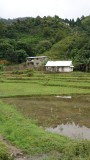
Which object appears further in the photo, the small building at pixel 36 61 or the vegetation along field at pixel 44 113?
the small building at pixel 36 61

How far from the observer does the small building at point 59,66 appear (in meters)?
48.1

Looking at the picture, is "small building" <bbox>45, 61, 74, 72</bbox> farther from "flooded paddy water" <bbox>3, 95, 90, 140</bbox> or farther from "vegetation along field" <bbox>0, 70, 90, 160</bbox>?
"flooded paddy water" <bbox>3, 95, 90, 140</bbox>

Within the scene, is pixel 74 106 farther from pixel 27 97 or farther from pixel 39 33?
pixel 39 33

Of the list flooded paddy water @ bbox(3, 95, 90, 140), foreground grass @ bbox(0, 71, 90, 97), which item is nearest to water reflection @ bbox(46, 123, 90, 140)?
flooded paddy water @ bbox(3, 95, 90, 140)

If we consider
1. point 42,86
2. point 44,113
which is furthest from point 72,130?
point 42,86

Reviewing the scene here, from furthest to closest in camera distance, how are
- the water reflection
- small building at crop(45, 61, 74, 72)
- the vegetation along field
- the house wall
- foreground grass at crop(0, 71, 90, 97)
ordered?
the house wall → small building at crop(45, 61, 74, 72) → foreground grass at crop(0, 71, 90, 97) → the water reflection → the vegetation along field

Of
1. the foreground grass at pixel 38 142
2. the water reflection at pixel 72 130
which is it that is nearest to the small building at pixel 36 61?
the water reflection at pixel 72 130

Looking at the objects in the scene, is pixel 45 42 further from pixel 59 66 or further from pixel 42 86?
pixel 42 86

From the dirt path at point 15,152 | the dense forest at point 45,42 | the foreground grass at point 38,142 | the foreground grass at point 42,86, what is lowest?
the foreground grass at point 42,86

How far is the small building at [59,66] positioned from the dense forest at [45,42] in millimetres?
1095

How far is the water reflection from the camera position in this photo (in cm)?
1449

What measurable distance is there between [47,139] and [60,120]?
4.71 metres

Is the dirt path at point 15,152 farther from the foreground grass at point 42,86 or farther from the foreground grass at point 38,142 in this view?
the foreground grass at point 42,86

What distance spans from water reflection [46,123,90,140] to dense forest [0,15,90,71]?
3087cm
